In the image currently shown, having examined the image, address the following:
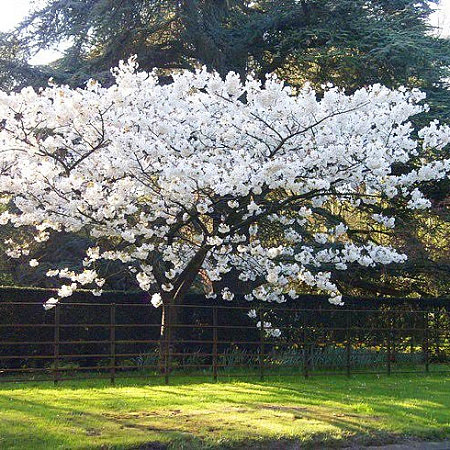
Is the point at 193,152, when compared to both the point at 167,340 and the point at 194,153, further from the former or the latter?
the point at 167,340

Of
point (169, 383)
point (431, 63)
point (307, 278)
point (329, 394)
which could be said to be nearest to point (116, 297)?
point (169, 383)

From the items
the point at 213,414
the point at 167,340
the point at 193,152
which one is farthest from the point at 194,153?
the point at 213,414

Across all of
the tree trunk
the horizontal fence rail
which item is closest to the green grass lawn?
the tree trunk

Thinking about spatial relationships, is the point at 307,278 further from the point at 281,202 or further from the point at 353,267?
the point at 353,267

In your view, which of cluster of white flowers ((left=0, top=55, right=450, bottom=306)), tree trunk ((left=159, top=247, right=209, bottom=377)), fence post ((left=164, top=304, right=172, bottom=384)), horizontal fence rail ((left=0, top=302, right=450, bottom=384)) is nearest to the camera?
cluster of white flowers ((left=0, top=55, right=450, bottom=306))

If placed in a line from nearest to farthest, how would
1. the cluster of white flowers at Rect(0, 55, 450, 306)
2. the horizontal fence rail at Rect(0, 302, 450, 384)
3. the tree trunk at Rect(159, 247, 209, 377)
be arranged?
1. the cluster of white flowers at Rect(0, 55, 450, 306)
2. the tree trunk at Rect(159, 247, 209, 377)
3. the horizontal fence rail at Rect(0, 302, 450, 384)

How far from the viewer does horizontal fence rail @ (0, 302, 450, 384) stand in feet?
48.5

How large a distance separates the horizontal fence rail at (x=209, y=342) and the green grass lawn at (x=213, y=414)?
1.37 metres

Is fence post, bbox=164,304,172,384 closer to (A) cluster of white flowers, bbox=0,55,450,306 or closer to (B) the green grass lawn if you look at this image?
(B) the green grass lawn

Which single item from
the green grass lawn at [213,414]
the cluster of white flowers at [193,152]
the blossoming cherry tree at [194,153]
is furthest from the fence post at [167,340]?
the cluster of white flowers at [193,152]

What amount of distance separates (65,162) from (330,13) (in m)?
8.79

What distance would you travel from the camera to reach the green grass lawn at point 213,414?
26.7ft

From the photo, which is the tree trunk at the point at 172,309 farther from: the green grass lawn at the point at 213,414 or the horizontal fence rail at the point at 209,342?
the green grass lawn at the point at 213,414

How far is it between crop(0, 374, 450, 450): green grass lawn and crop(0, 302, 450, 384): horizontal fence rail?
137cm
